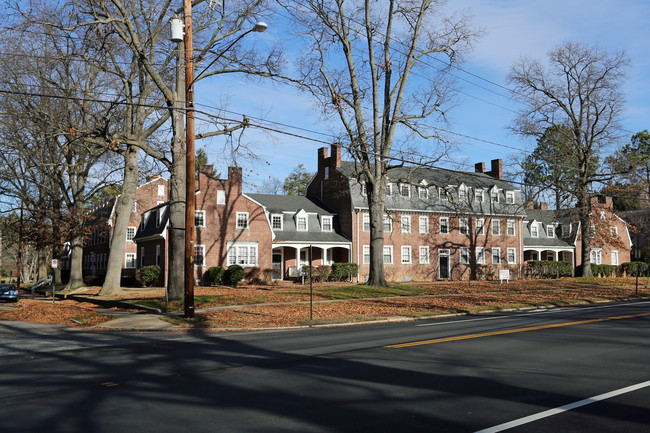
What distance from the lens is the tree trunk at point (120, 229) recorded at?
28.8m

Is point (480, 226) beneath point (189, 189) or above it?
above

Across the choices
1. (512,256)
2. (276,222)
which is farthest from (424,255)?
(276,222)

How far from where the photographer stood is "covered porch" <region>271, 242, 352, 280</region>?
4411 centimetres

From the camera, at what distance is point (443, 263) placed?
50.4m

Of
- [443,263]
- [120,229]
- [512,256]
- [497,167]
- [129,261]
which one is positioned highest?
[497,167]

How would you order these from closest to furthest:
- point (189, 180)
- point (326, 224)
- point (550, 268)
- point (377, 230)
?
point (189, 180) → point (377, 230) → point (326, 224) → point (550, 268)

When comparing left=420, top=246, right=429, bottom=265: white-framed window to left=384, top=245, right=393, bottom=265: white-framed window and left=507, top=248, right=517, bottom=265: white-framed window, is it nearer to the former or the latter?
left=384, top=245, right=393, bottom=265: white-framed window

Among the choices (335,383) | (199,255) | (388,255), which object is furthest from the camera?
(388,255)

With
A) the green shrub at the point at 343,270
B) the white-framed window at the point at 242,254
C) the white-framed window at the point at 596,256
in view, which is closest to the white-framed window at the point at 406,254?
the green shrub at the point at 343,270

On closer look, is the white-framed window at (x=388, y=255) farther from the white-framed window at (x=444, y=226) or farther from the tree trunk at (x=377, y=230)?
the tree trunk at (x=377, y=230)

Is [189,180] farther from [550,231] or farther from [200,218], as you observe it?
[550,231]

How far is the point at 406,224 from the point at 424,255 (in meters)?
3.50

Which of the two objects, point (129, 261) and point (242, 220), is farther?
point (129, 261)

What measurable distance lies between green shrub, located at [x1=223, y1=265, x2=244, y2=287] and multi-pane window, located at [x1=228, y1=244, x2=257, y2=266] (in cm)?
228
